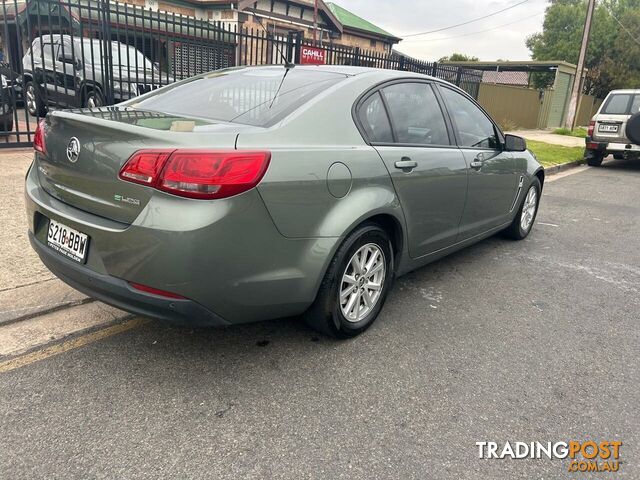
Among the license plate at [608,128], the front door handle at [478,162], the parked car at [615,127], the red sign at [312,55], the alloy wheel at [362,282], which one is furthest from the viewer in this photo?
the license plate at [608,128]

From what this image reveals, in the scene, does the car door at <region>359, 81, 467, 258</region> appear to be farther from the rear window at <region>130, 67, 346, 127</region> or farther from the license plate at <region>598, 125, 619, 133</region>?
the license plate at <region>598, 125, 619, 133</region>

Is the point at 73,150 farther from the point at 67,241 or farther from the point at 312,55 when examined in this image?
the point at 312,55

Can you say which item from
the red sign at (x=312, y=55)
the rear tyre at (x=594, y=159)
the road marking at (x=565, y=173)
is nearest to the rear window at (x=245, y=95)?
the red sign at (x=312, y=55)

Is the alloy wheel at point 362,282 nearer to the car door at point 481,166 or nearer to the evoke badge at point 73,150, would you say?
the car door at point 481,166

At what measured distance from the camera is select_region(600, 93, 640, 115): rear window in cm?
1195

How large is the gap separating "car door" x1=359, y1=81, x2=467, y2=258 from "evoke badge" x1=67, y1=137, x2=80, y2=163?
1569mm

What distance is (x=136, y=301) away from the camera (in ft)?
8.07

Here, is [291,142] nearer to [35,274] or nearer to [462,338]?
[462,338]

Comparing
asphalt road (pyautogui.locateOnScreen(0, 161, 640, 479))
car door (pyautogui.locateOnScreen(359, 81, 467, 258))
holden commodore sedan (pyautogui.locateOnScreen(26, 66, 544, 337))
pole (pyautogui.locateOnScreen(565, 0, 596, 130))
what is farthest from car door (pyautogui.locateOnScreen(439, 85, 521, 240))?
pole (pyautogui.locateOnScreen(565, 0, 596, 130))

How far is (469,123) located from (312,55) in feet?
22.9

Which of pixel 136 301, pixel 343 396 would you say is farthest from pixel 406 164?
pixel 136 301

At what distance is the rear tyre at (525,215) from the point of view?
17.8 feet

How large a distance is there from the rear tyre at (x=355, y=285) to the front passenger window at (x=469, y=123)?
→ 1.31 m

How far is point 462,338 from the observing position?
337cm
